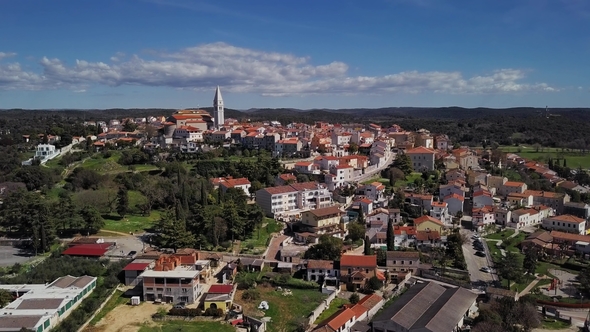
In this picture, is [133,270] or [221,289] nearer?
[221,289]

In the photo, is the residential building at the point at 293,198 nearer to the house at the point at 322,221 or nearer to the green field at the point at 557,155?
the house at the point at 322,221

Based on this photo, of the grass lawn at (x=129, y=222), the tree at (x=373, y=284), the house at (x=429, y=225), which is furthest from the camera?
the house at (x=429, y=225)

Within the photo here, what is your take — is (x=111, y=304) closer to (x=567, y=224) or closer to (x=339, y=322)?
(x=339, y=322)

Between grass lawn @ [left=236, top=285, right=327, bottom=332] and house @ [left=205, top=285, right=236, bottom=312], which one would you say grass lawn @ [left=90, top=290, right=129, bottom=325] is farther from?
grass lawn @ [left=236, top=285, right=327, bottom=332]

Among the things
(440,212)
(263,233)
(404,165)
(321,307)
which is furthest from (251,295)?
(404,165)

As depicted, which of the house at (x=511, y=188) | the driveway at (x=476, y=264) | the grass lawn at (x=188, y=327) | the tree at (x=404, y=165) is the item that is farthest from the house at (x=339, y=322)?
the tree at (x=404, y=165)

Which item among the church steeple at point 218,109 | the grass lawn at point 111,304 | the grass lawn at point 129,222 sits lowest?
the grass lawn at point 111,304
